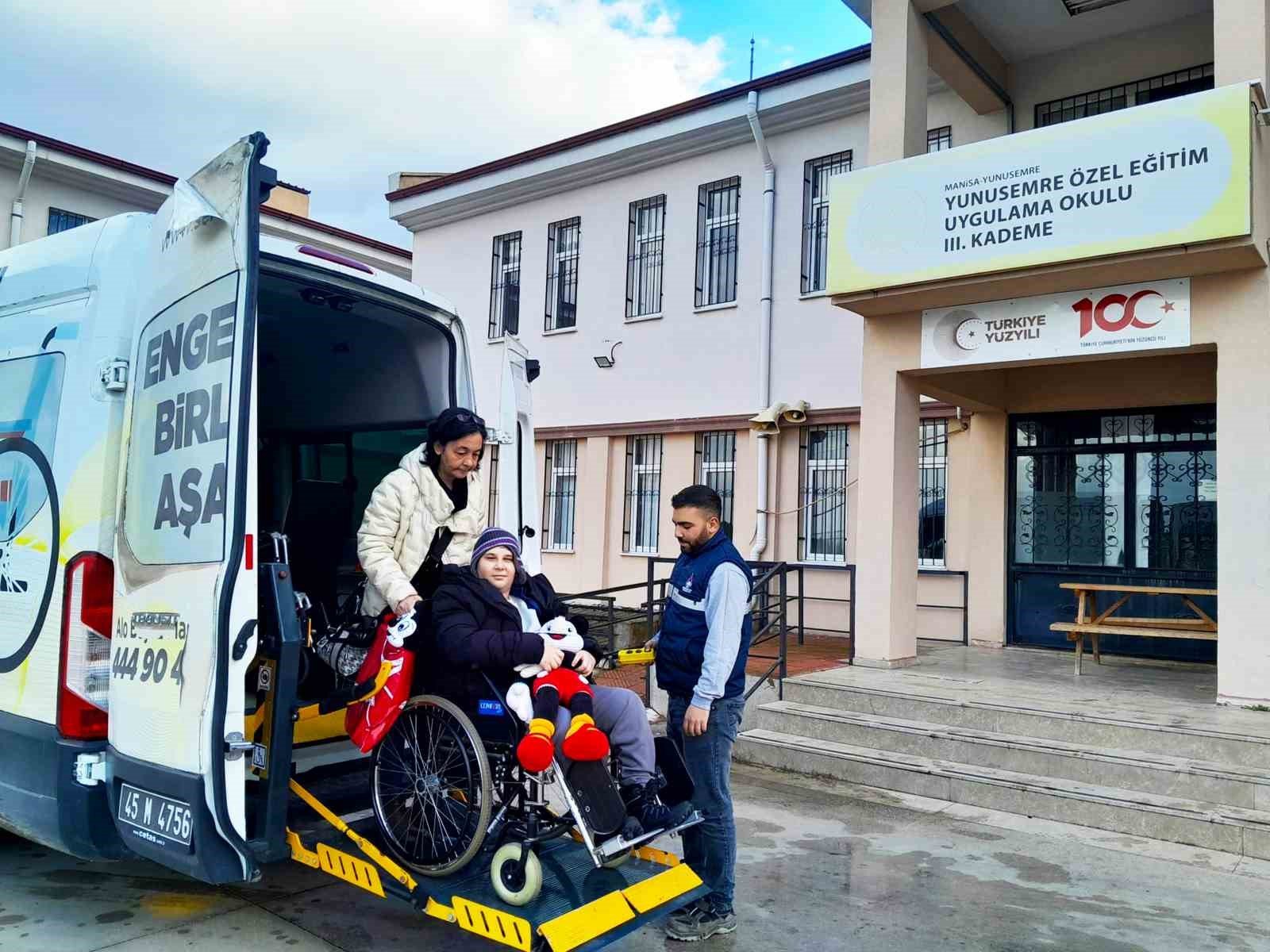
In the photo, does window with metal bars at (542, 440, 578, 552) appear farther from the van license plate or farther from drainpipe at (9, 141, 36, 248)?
the van license plate

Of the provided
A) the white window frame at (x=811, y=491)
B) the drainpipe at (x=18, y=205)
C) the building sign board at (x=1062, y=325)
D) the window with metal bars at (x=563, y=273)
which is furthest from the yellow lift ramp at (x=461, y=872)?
the drainpipe at (x=18, y=205)

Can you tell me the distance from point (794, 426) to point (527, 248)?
546 cm

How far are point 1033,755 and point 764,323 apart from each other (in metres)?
6.92

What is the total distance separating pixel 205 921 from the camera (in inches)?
154

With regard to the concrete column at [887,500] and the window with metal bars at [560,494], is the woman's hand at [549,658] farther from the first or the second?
the window with metal bars at [560,494]

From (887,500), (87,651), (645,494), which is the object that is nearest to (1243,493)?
(887,500)

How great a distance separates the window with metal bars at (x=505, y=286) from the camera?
1522 cm

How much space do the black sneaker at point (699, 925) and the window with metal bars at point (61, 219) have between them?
1606 cm

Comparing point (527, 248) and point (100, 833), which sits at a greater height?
point (527, 248)

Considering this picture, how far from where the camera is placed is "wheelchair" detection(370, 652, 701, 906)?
3332mm

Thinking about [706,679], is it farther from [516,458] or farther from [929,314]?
[929,314]

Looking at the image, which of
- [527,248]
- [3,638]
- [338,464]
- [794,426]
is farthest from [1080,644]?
[527,248]

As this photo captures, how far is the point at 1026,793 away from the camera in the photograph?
234 inches

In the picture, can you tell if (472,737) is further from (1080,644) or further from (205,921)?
(1080,644)
